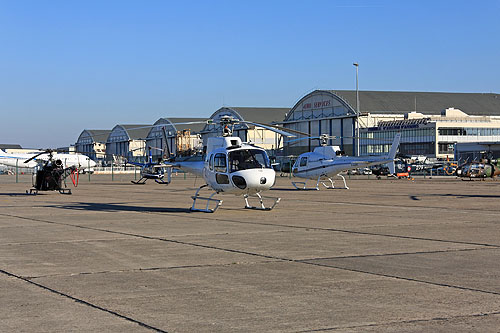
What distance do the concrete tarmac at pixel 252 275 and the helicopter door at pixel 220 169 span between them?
302cm

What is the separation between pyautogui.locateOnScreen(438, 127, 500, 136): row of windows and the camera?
98.1m

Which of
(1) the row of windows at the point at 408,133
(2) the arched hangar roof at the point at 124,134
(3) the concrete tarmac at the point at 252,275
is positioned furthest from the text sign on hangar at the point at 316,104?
(3) the concrete tarmac at the point at 252,275

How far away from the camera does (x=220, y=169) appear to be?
890 inches

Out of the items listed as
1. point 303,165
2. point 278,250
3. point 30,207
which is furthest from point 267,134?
point 278,250

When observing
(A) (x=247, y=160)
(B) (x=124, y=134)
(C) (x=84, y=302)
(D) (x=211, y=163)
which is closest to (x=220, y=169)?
(D) (x=211, y=163)

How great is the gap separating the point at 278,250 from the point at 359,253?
158 cm

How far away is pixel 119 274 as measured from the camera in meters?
10.3

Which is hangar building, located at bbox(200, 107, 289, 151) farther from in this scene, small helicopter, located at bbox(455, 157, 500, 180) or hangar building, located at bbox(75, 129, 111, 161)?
small helicopter, located at bbox(455, 157, 500, 180)

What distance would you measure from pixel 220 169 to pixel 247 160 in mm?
1104

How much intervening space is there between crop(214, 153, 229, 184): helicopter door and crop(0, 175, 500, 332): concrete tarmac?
3.02 meters

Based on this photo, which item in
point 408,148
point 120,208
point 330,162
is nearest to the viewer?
point 120,208

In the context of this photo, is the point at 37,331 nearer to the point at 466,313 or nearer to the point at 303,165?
the point at 466,313

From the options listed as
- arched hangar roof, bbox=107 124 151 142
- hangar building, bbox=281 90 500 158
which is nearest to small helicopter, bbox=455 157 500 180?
hangar building, bbox=281 90 500 158

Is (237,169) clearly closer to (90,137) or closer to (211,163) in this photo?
(211,163)
